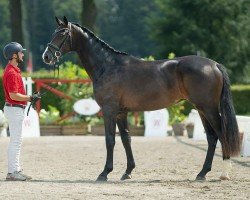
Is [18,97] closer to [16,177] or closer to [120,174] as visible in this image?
[16,177]

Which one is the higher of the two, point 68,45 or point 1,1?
point 1,1

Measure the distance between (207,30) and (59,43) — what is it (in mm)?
40873

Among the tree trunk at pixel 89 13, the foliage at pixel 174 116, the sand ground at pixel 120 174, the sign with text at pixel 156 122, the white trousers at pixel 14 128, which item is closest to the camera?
the sand ground at pixel 120 174

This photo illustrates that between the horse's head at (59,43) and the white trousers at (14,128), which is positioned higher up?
the horse's head at (59,43)

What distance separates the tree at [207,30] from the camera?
52375 mm

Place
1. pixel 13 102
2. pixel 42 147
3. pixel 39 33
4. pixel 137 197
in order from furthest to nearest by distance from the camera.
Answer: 1. pixel 39 33
2. pixel 42 147
3. pixel 13 102
4. pixel 137 197

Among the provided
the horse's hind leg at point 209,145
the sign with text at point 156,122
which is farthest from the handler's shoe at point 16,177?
the sign with text at point 156,122

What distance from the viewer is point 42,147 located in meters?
20.6

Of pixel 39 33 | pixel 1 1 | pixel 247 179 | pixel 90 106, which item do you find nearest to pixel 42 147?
pixel 90 106

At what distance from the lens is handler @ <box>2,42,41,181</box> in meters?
12.4

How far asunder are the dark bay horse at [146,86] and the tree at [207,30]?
38114mm

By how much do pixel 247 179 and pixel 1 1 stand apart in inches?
3756

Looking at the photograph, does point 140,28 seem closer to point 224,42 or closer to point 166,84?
point 224,42

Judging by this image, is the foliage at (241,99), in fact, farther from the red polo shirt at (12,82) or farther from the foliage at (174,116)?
the red polo shirt at (12,82)
